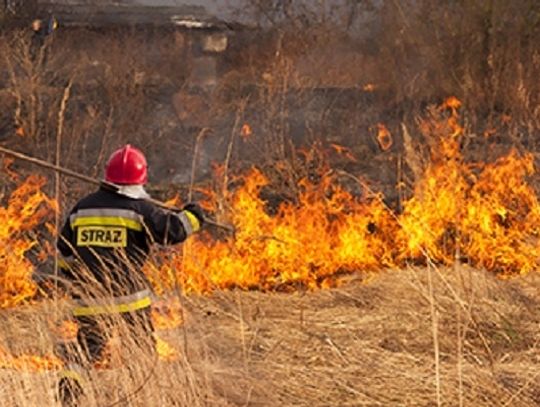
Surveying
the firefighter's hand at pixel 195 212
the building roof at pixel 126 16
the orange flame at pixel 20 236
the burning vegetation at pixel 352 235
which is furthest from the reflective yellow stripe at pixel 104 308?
the building roof at pixel 126 16

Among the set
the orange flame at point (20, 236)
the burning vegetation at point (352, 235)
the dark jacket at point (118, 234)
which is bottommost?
the orange flame at point (20, 236)

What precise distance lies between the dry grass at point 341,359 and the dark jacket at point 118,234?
39 cm

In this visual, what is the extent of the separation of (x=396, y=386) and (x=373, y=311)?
2538 mm

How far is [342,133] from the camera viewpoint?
14172 millimetres

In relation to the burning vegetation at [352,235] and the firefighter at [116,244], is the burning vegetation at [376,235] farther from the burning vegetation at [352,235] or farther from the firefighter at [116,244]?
the firefighter at [116,244]

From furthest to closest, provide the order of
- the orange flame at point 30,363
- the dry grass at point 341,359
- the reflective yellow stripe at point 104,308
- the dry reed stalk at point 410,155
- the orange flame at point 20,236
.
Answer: the orange flame at point 20,236
the dry reed stalk at point 410,155
the reflective yellow stripe at point 104,308
the orange flame at point 30,363
the dry grass at point 341,359

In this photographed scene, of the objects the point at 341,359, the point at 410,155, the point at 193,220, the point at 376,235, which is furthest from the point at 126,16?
the point at 341,359

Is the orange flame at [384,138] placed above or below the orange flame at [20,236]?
above

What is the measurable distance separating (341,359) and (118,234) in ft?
4.17

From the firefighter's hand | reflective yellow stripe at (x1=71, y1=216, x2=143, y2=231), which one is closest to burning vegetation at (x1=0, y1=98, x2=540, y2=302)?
the firefighter's hand

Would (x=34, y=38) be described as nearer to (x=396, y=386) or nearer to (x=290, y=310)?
(x=290, y=310)

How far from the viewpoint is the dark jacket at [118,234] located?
15.4ft

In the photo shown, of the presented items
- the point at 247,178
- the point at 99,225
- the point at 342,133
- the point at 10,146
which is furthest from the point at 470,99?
the point at 99,225

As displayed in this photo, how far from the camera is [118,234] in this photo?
4734 millimetres
